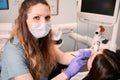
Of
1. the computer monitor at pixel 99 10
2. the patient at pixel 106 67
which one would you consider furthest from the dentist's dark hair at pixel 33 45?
the computer monitor at pixel 99 10

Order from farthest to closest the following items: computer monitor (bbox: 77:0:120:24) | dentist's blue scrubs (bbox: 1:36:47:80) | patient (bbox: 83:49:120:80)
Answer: computer monitor (bbox: 77:0:120:24), dentist's blue scrubs (bbox: 1:36:47:80), patient (bbox: 83:49:120:80)

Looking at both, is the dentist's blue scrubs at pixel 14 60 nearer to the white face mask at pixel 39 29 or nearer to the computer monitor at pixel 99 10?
the white face mask at pixel 39 29

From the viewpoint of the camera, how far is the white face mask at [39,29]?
130 centimetres

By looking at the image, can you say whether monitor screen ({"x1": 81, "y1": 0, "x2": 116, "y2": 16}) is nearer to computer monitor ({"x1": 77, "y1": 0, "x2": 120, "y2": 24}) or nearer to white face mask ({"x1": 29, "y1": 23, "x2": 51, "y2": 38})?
computer monitor ({"x1": 77, "y1": 0, "x2": 120, "y2": 24})

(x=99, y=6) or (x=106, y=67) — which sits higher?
(x=99, y=6)

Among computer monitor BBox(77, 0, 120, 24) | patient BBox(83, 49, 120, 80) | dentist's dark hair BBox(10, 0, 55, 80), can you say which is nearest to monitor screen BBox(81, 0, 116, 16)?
computer monitor BBox(77, 0, 120, 24)

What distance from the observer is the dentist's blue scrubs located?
1232 millimetres

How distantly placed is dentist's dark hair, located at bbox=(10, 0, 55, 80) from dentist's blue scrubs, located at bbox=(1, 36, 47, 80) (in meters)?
0.04

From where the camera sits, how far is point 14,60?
48.3 inches

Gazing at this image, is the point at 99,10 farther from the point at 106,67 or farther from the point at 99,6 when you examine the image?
the point at 106,67

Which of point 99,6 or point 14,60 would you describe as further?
point 99,6

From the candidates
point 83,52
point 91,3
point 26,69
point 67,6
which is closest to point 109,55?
point 83,52

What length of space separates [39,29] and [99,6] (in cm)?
84

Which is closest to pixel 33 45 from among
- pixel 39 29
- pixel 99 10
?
pixel 39 29
